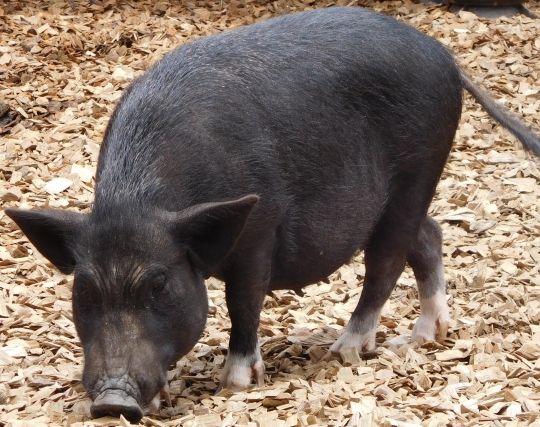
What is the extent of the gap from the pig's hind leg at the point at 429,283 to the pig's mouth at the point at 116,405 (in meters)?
2.01

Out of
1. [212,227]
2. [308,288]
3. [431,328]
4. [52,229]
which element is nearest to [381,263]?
[431,328]

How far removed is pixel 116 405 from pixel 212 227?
780mm

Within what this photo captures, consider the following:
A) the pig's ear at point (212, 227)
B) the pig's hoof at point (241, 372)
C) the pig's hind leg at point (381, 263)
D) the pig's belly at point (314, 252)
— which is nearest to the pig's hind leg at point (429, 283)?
the pig's hind leg at point (381, 263)

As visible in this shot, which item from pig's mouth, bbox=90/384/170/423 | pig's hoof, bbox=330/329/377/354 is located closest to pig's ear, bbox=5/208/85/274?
pig's mouth, bbox=90/384/170/423

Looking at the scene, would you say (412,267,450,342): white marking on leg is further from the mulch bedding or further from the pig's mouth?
the pig's mouth

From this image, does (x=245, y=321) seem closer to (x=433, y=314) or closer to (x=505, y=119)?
(x=433, y=314)

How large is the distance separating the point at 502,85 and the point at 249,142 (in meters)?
5.24

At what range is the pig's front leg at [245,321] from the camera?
4992 mm

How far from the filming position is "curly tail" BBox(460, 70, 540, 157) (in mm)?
5996

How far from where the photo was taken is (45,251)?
4746 millimetres

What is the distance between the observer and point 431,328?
595 cm

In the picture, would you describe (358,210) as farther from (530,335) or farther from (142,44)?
(142,44)

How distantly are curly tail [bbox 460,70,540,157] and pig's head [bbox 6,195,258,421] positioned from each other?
76.4 inches

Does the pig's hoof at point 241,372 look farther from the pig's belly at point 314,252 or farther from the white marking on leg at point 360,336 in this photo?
the white marking on leg at point 360,336
